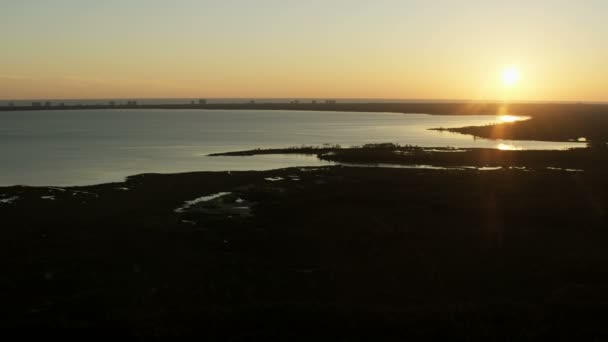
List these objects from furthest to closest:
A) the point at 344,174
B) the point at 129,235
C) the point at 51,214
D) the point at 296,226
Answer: the point at 344,174 < the point at 51,214 < the point at 296,226 < the point at 129,235

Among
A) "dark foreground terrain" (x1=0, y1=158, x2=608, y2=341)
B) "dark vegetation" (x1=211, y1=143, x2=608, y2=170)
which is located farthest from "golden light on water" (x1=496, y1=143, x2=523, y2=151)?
"dark foreground terrain" (x1=0, y1=158, x2=608, y2=341)

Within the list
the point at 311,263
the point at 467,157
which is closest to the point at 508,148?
the point at 467,157

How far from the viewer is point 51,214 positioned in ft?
98.8

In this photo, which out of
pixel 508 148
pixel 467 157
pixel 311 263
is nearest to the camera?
pixel 311 263

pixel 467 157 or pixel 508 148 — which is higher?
pixel 467 157

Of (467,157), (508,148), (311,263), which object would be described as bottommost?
(311,263)

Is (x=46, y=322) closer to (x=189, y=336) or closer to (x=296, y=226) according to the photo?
(x=189, y=336)

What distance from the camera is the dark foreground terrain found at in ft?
48.6

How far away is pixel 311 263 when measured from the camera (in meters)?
21.1

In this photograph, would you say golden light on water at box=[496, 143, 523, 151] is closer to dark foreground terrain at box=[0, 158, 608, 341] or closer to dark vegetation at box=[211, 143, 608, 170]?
dark vegetation at box=[211, 143, 608, 170]

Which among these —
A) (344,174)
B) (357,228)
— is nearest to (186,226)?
(357,228)

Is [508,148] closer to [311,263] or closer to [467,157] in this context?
[467,157]

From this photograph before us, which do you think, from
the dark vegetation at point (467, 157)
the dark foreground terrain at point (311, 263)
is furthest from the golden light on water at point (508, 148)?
the dark foreground terrain at point (311, 263)

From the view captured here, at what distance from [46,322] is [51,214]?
16.3 meters
